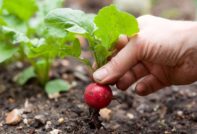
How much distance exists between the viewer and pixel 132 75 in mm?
1976

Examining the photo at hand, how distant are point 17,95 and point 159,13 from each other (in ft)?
5.47

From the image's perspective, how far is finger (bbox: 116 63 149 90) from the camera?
1934mm

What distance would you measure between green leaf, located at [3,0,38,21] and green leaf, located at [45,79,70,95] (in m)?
0.36

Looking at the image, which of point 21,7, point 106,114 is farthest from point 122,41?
point 21,7

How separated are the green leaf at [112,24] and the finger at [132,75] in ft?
0.89

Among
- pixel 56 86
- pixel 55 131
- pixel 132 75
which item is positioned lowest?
pixel 55 131

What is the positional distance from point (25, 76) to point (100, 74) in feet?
2.22

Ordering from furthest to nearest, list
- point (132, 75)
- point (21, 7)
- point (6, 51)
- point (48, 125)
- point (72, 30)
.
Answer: point (21, 7) < point (6, 51) < point (132, 75) < point (48, 125) < point (72, 30)

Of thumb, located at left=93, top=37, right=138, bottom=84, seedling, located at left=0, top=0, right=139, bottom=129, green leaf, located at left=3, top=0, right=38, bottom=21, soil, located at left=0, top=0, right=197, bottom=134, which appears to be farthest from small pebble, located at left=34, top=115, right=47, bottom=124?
green leaf, located at left=3, top=0, right=38, bottom=21

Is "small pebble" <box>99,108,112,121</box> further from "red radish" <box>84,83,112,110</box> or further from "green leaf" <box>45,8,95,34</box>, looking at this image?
"green leaf" <box>45,8,95,34</box>

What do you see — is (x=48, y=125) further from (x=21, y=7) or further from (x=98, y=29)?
(x=21, y=7)

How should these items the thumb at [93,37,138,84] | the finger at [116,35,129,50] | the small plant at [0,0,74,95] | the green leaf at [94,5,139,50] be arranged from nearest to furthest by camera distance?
the green leaf at [94,5,139,50], the thumb at [93,37,138,84], the finger at [116,35,129,50], the small plant at [0,0,74,95]

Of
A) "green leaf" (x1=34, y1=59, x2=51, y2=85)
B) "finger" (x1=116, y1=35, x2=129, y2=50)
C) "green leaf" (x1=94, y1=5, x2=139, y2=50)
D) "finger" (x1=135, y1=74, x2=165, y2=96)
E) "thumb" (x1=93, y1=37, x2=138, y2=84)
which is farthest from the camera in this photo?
"green leaf" (x1=34, y1=59, x2=51, y2=85)

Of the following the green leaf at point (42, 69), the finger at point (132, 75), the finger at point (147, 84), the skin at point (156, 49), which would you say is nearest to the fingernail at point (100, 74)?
the skin at point (156, 49)
